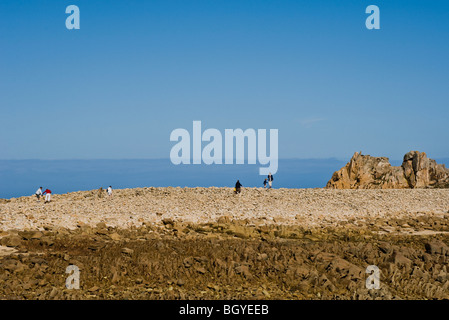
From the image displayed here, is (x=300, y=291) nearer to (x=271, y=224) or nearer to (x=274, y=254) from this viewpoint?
(x=274, y=254)

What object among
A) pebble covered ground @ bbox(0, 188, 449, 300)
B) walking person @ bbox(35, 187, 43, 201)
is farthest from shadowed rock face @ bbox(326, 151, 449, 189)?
walking person @ bbox(35, 187, 43, 201)

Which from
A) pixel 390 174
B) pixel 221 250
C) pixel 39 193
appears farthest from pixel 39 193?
pixel 390 174

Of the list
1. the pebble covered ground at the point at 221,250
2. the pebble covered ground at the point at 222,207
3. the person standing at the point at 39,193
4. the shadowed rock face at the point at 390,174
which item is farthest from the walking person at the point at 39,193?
the shadowed rock face at the point at 390,174

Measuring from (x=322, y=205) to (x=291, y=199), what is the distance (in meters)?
2.58

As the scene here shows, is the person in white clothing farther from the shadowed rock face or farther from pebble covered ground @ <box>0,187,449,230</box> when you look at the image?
the shadowed rock face

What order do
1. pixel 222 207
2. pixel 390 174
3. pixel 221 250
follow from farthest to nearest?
pixel 390 174
pixel 222 207
pixel 221 250

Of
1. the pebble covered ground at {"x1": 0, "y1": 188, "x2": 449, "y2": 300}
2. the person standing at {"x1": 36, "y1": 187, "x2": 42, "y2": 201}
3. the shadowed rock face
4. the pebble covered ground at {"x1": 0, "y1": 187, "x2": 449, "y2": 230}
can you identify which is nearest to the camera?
the pebble covered ground at {"x1": 0, "y1": 188, "x2": 449, "y2": 300}

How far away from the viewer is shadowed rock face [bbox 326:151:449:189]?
4797cm

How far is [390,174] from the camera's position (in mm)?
48594

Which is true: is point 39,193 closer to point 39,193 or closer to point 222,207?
point 39,193
